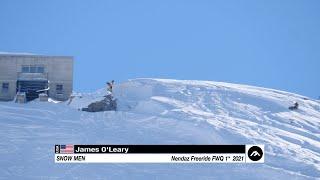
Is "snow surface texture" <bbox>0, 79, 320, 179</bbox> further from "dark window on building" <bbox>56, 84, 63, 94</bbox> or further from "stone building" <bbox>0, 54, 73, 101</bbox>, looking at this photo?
"dark window on building" <bbox>56, 84, 63, 94</bbox>

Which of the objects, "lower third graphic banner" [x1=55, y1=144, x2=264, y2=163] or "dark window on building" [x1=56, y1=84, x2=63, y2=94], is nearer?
"lower third graphic banner" [x1=55, y1=144, x2=264, y2=163]

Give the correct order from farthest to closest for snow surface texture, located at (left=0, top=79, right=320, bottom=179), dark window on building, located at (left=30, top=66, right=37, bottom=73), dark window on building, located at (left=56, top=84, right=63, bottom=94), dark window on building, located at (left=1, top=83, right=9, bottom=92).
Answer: dark window on building, located at (left=30, top=66, right=37, bottom=73), dark window on building, located at (left=56, top=84, right=63, bottom=94), dark window on building, located at (left=1, top=83, right=9, bottom=92), snow surface texture, located at (left=0, top=79, right=320, bottom=179)

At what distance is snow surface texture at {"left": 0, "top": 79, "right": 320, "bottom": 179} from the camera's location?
30.9 meters

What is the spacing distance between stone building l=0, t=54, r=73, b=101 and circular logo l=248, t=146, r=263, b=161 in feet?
87.2

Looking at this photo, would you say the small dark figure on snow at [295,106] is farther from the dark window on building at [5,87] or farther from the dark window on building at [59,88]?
the dark window on building at [5,87]

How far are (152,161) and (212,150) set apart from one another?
3.56 meters

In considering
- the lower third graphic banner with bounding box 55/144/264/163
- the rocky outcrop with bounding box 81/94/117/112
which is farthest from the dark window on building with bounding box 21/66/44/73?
the lower third graphic banner with bounding box 55/144/264/163

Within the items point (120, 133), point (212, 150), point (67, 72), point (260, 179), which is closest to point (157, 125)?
point (120, 133)

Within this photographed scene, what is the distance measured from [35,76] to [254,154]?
97.5 ft

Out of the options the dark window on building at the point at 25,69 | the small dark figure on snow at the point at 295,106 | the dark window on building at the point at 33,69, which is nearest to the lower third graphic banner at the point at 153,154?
the small dark figure on snow at the point at 295,106

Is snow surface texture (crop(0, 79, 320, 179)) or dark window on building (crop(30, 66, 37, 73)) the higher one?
dark window on building (crop(30, 66, 37, 73))

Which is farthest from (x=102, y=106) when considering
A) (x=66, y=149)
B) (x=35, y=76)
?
(x=35, y=76)

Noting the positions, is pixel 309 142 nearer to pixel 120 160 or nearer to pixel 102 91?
pixel 120 160

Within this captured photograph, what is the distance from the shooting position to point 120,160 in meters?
31.4
